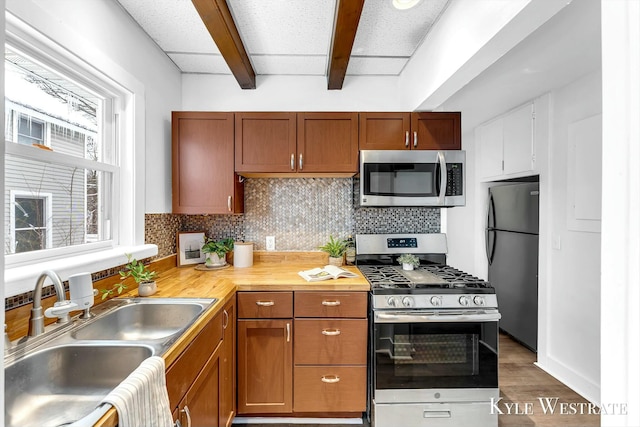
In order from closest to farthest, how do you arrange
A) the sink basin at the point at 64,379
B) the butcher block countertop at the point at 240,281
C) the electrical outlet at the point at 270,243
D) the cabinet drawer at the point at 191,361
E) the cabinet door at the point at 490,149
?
the sink basin at the point at 64,379, the cabinet drawer at the point at 191,361, the butcher block countertop at the point at 240,281, the electrical outlet at the point at 270,243, the cabinet door at the point at 490,149

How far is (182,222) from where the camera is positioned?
96.9 inches

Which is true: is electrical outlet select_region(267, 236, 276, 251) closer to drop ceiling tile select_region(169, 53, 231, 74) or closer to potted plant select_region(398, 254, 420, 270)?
potted plant select_region(398, 254, 420, 270)

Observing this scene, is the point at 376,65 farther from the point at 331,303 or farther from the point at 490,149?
the point at 331,303

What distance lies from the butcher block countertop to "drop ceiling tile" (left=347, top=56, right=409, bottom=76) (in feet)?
4.95

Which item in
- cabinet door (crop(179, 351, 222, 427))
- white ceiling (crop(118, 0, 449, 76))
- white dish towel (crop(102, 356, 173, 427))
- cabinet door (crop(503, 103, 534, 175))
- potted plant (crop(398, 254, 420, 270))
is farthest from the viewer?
cabinet door (crop(503, 103, 534, 175))

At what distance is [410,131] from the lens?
2.20 meters

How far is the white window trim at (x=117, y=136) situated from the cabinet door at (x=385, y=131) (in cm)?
151

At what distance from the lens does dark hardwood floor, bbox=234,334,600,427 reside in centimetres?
192

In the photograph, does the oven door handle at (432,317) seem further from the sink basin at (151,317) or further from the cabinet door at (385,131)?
the cabinet door at (385,131)

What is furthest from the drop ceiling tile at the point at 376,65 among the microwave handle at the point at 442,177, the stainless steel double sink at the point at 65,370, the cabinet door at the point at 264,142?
the stainless steel double sink at the point at 65,370

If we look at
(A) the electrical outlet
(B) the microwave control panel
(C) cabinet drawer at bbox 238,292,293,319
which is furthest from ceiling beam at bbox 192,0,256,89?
(B) the microwave control panel

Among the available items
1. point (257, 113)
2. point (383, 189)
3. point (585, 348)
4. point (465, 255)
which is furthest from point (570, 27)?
point (465, 255)

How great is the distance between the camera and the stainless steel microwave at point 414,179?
Result: 6.98ft

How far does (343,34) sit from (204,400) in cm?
197
